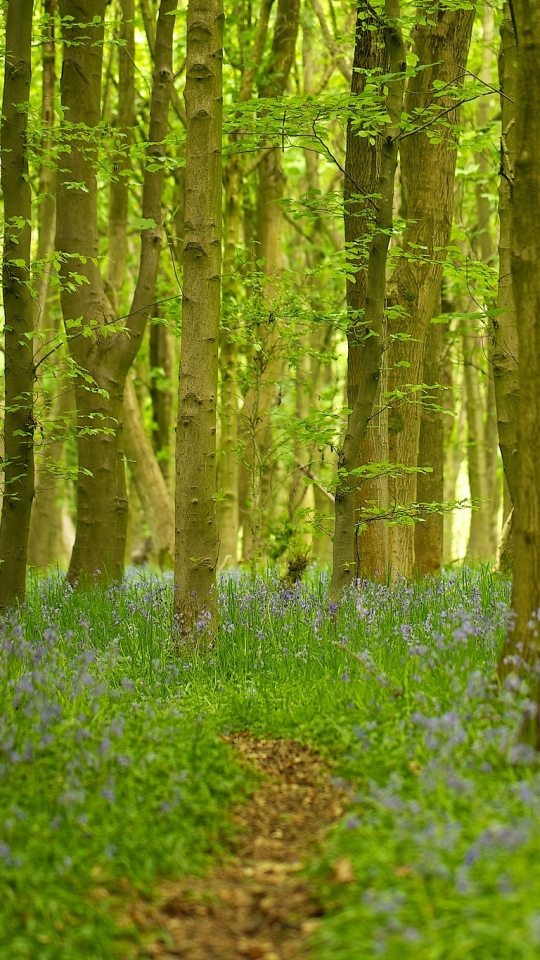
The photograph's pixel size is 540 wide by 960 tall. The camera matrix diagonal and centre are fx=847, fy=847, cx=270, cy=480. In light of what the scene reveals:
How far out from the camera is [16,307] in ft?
22.0

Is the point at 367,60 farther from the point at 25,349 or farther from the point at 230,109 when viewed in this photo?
the point at 25,349

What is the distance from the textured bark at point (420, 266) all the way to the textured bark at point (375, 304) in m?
2.16

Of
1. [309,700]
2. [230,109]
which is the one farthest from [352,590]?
[230,109]

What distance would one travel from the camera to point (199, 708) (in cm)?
470

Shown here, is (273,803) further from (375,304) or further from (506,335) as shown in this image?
(506,335)

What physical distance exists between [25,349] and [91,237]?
7.54 ft

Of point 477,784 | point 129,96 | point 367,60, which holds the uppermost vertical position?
point 129,96

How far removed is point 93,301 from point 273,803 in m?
6.13

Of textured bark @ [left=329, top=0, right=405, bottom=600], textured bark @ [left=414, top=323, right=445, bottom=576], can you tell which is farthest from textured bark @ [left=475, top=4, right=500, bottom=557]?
textured bark @ [left=329, top=0, right=405, bottom=600]

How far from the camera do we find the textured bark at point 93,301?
845 centimetres

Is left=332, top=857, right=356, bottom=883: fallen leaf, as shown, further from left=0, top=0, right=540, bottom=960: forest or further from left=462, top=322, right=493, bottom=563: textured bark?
left=462, top=322, right=493, bottom=563: textured bark

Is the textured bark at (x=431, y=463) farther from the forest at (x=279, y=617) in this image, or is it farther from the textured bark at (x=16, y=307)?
the textured bark at (x=16, y=307)

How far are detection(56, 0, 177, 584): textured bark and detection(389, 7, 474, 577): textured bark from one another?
2.52 meters

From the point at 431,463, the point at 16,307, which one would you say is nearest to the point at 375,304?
the point at 16,307
